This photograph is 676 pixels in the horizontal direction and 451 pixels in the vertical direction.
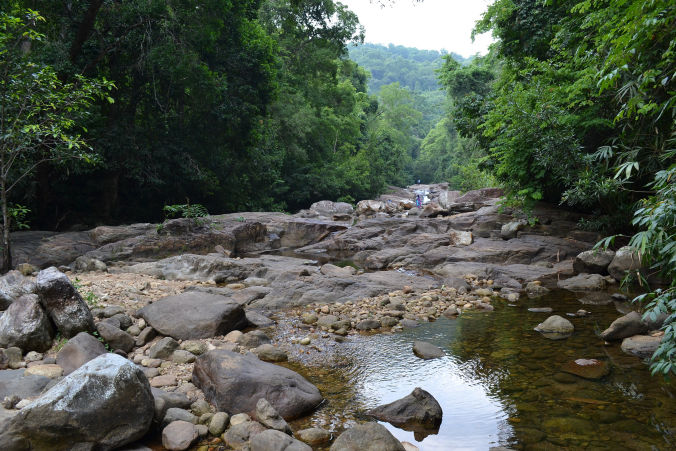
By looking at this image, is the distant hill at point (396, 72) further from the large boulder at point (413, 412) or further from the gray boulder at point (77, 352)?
the large boulder at point (413, 412)

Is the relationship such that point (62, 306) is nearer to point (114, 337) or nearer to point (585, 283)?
point (114, 337)

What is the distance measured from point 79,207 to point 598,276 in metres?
15.9

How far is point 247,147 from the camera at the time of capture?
18578mm

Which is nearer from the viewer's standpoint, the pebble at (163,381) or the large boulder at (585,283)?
the pebble at (163,381)

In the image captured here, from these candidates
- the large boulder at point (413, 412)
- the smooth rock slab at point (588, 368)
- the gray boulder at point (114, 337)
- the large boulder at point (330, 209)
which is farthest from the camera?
the large boulder at point (330, 209)

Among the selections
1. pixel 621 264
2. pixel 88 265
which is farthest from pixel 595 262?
pixel 88 265

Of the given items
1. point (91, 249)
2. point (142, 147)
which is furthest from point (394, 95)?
point (91, 249)

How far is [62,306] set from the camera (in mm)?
4691

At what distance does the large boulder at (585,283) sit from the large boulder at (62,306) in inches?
313

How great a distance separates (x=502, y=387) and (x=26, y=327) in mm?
4726

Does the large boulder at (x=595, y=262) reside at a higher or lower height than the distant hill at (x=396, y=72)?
lower

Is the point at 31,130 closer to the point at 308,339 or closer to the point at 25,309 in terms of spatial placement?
the point at 25,309

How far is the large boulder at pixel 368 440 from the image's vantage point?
3.00 meters

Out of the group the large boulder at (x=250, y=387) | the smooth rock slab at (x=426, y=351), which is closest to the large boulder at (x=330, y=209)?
the smooth rock slab at (x=426, y=351)
